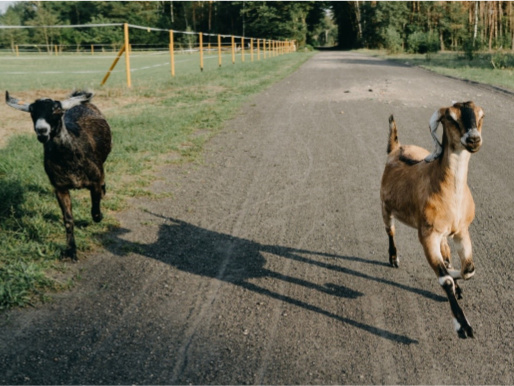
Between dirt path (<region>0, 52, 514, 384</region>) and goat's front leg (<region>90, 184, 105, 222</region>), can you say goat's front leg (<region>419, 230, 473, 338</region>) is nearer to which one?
dirt path (<region>0, 52, 514, 384</region>)

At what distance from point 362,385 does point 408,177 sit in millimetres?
1755

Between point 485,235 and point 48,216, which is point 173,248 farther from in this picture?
point 485,235

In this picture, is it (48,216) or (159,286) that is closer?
(159,286)

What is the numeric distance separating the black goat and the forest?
3814cm

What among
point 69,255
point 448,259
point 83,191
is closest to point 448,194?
point 448,259

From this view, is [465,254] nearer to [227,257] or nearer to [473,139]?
[473,139]

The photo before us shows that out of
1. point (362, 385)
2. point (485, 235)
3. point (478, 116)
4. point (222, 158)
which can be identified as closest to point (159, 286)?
point (362, 385)

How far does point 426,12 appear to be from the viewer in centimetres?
6481

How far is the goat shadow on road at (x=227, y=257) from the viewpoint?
3992 mm

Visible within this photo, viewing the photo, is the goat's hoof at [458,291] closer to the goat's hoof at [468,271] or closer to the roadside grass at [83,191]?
the goat's hoof at [468,271]

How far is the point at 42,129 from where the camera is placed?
4207 millimetres

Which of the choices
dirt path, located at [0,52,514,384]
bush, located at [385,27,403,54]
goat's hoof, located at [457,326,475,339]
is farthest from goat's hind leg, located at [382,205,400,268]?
bush, located at [385,27,403,54]

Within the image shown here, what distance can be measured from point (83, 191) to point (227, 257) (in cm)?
279

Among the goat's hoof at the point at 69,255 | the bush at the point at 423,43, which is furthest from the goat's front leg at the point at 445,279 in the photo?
the bush at the point at 423,43
